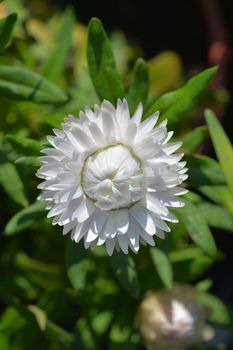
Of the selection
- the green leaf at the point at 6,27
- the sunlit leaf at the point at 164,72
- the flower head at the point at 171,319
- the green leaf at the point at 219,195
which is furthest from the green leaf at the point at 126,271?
the sunlit leaf at the point at 164,72

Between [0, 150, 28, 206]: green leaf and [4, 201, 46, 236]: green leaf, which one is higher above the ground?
[0, 150, 28, 206]: green leaf

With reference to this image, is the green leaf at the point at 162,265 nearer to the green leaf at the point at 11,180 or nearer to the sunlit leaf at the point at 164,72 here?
the green leaf at the point at 11,180

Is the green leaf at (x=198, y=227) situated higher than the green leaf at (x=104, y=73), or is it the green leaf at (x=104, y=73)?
the green leaf at (x=104, y=73)

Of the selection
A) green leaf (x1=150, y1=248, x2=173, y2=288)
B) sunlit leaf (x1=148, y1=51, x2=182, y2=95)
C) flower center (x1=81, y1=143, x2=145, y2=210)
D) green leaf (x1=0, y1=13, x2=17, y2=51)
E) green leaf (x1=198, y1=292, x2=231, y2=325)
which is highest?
green leaf (x1=0, y1=13, x2=17, y2=51)

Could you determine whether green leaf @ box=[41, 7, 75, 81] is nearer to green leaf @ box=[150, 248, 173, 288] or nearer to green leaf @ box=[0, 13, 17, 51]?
green leaf @ box=[0, 13, 17, 51]

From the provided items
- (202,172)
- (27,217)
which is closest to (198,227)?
(202,172)

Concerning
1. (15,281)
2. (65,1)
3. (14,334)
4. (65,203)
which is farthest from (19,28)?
(65,203)

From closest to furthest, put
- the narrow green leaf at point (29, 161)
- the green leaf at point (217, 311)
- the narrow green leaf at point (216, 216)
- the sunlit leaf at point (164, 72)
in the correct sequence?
1. the narrow green leaf at point (29, 161)
2. the narrow green leaf at point (216, 216)
3. the green leaf at point (217, 311)
4. the sunlit leaf at point (164, 72)

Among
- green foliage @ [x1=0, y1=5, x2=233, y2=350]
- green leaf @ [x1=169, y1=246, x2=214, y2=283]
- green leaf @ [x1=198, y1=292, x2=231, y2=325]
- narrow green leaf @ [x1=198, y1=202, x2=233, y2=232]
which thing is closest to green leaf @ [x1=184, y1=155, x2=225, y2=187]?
green foliage @ [x1=0, y1=5, x2=233, y2=350]
